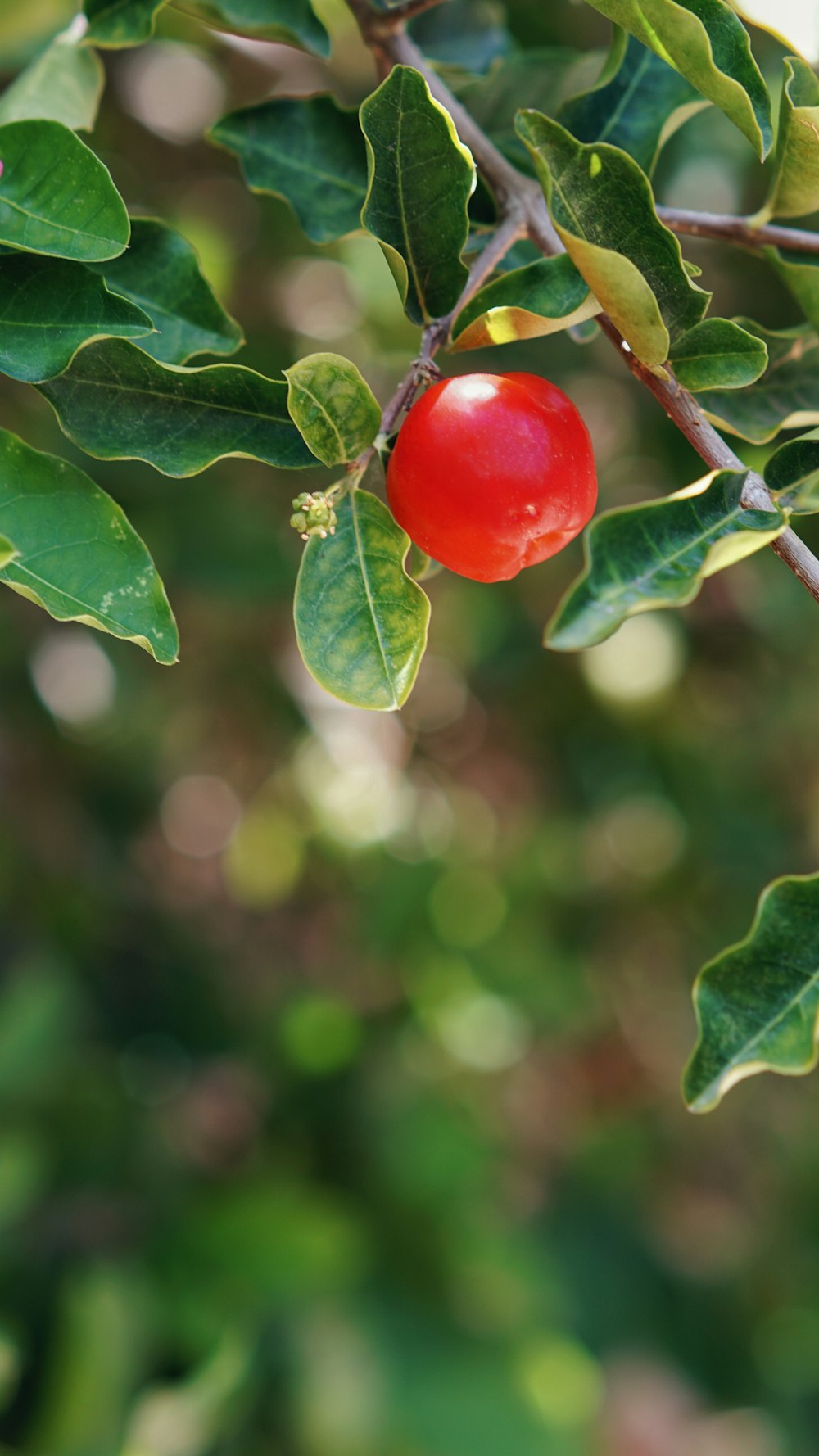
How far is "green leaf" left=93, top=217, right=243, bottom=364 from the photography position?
789mm

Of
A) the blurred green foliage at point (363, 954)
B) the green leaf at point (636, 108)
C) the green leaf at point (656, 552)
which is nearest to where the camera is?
the green leaf at point (656, 552)

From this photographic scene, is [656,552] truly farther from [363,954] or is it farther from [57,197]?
[363,954]

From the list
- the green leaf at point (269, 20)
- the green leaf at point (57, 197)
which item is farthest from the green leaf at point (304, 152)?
the green leaf at point (57, 197)

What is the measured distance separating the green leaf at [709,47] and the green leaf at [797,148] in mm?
18

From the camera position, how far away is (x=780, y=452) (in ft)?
2.25

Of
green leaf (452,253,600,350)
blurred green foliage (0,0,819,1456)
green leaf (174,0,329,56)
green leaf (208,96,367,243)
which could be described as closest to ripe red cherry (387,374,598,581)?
green leaf (452,253,600,350)

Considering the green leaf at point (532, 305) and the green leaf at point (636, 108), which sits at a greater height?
the green leaf at point (636, 108)

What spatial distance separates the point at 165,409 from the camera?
71cm

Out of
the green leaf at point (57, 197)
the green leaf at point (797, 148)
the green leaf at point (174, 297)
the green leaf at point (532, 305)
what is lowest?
the green leaf at point (174, 297)

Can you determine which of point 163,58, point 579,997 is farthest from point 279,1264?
point 163,58

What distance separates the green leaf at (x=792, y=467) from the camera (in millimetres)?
671

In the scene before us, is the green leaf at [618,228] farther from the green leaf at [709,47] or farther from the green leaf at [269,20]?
the green leaf at [269,20]

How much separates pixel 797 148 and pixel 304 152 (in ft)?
1.35

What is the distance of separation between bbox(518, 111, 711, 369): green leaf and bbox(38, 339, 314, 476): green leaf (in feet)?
0.63
